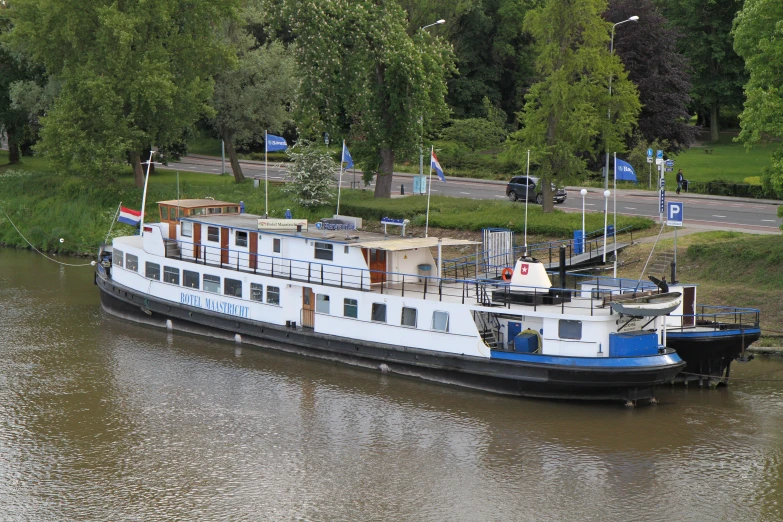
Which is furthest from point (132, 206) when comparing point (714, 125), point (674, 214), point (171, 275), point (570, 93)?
point (714, 125)

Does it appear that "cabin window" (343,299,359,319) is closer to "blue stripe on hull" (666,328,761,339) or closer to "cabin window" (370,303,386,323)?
"cabin window" (370,303,386,323)

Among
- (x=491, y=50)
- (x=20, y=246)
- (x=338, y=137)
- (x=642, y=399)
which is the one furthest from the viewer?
(x=491, y=50)

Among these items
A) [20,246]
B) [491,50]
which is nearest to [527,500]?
[20,246]

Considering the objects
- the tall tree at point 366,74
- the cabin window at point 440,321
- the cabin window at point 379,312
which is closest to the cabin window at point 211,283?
the cabin window at point 379,312

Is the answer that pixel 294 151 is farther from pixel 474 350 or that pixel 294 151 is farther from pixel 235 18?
pixel 474 350

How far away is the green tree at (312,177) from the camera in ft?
182

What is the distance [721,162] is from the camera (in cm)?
7638

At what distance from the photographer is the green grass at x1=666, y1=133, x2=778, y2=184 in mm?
69000

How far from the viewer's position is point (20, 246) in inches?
2271

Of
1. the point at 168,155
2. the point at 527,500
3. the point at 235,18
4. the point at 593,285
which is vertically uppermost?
the point at 235,18

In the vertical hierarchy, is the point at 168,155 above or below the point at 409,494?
above

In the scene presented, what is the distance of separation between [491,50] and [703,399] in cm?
6097

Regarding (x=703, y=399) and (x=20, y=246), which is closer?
(x=703, y=399)

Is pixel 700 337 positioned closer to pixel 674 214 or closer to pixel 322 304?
pixel 674 214
